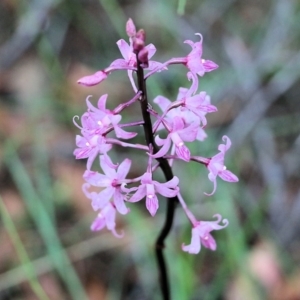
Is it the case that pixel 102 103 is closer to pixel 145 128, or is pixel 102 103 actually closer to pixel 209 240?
pixel 145 128

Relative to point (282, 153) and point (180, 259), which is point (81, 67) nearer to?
point (282, 153)

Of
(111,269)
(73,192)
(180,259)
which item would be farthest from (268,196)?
(73,192)

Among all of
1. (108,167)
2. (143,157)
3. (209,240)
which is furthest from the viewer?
(143,157)

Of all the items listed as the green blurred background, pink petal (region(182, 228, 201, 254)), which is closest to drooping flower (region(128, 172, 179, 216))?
pink petal (region(182, 228, 201, 254))

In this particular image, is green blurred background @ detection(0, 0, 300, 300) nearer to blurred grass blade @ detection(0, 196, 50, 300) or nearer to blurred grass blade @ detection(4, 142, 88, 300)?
blurred grass blade @ detection(4, 142, 88, 300)

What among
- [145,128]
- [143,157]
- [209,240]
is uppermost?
[145,128]

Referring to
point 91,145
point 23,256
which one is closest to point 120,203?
point 91,145

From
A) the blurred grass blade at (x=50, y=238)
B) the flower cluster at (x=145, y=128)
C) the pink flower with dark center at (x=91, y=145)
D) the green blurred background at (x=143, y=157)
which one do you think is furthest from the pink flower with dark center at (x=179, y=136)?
the blurred grass blade at (x=50, y=238)

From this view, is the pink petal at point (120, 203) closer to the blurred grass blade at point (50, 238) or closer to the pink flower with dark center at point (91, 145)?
the pink flower with dark center at point (91, 145)
